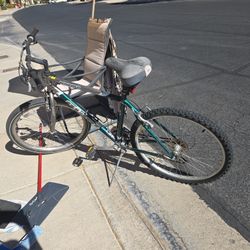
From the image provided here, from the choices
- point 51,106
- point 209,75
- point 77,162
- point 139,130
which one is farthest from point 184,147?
point 209,75

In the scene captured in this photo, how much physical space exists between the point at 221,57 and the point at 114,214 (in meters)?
5.46

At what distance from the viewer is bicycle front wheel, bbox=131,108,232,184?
2.44m

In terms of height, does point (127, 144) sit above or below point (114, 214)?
above

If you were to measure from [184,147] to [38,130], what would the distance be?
7.12ft

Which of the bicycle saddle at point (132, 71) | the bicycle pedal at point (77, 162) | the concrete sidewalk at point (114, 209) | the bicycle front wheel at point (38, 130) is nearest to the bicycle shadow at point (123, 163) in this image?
the concrete sidewalk at point (114, 209)

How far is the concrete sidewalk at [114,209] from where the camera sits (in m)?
2.26

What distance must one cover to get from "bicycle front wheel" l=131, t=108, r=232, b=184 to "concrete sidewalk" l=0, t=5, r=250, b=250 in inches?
6.5

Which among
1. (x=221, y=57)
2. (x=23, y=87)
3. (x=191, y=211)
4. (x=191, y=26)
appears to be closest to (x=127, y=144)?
(x=191, y=211)

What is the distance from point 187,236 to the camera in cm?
225

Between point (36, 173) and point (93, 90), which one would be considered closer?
point (93, 90)

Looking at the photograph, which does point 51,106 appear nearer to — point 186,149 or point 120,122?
point 120,122

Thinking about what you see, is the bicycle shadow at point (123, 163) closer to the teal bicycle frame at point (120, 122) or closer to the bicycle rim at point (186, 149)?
the bicycle rim at point (186, 149)

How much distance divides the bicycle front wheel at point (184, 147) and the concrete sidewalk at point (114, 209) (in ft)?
0.54

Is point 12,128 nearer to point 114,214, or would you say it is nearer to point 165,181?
point 114,214
